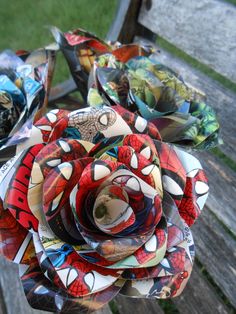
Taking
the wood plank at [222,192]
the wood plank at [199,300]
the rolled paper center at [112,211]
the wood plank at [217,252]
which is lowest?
the wood plank at [199,300]

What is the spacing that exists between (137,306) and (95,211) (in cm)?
51

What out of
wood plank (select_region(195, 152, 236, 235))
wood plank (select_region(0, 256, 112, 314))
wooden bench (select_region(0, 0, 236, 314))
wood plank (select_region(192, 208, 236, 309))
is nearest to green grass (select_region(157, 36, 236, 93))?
wooden bench (select_region(0, 0, 236, 314))

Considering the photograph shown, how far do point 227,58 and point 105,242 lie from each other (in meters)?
0.65

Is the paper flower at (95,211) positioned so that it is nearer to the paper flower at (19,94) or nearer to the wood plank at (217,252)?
the paper flower at (19,94)

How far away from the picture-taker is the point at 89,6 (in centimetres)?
237

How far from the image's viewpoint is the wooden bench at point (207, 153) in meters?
0.90

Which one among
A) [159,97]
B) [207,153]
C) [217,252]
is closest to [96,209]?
[159,97]

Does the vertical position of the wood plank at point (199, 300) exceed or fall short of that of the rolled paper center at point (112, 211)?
it falls short

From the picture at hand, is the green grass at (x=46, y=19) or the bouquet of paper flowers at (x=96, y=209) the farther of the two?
the green grass at (x=46, y=19)

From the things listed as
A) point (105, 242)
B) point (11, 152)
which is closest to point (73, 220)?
point (105, 242)

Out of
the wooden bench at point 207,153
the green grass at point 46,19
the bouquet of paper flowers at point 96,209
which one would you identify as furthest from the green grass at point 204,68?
the bouquet of paper flowers at point 96,209

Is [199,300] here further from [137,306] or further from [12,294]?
[12,294]

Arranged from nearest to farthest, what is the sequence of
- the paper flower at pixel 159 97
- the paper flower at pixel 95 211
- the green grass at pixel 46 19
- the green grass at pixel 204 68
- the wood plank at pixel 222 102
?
1. the paper flower at pixel 95 211
2. the paper flower at pixel 159 97
3. the wood plank at pixel 222 102
4. the green grass at pixel 204 68
5. the green grass at pixel 46 19

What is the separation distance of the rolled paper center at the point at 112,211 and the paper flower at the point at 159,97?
17 centimetres
